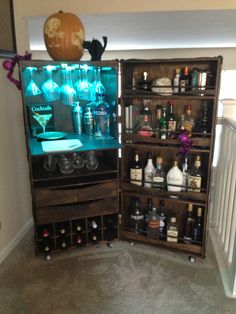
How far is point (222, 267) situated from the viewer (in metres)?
1.83

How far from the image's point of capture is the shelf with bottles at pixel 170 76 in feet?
5.44

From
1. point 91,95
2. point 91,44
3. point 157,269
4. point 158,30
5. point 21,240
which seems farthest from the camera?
point 158,30

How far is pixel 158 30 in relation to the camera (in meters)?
2.29

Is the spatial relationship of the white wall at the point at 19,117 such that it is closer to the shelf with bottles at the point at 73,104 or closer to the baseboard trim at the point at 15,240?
the baseboard trim at the point at 15,240

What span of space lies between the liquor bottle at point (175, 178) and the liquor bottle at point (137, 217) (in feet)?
1.08

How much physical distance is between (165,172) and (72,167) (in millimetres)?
676

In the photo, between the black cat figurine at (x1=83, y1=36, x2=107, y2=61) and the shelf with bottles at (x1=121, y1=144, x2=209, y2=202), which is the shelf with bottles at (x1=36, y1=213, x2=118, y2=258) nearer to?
the shelf with bottles at (x1=121, y1=144, x2=209, y2=202)

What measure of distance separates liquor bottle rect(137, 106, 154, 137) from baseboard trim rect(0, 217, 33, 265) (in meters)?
1.23

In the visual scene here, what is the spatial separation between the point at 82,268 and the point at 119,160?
780 mm

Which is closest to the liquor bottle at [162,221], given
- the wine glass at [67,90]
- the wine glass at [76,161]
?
the wine glass at [76,161]

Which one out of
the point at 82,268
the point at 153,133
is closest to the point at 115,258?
the point at 82,268

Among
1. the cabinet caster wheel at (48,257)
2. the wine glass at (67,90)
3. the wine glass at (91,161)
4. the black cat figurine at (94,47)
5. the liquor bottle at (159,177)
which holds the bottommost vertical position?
the cabinet caster wheel at (48,257)

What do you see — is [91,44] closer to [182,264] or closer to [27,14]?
[27,14]

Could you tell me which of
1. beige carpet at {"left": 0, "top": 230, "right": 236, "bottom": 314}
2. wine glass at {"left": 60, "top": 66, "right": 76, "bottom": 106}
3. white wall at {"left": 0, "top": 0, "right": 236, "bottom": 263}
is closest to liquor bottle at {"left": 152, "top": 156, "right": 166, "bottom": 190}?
beige carpet at {"left": 0, "top": 230, "right": 236, "bottom": 314}
